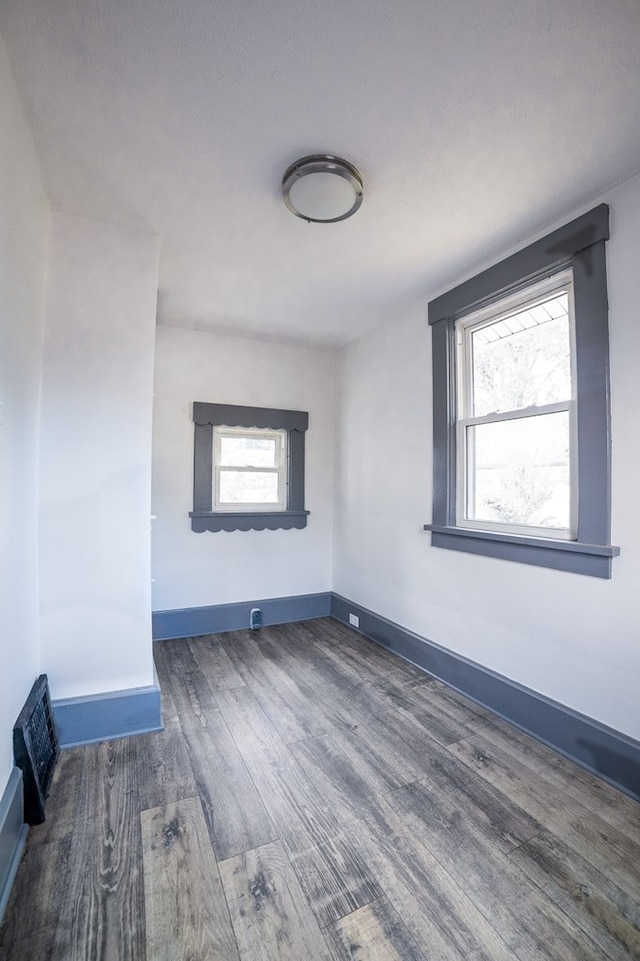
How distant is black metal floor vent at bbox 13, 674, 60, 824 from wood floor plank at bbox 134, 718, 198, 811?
344 mm

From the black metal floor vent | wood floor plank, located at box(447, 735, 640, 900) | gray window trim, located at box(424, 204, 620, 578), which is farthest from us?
gray window trim, located at box(424, 204, 620, 578)

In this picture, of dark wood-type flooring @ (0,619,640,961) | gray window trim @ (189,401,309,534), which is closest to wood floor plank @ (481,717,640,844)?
dark wood-type flooring @ (0,619,640,961)

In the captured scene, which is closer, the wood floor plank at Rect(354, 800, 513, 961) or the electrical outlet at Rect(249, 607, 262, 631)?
the wood floor plank at Rect(354, 800, 513, 961)

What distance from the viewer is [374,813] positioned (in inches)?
60.0

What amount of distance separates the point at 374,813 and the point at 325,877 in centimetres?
32

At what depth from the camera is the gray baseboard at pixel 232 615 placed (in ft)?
10.5

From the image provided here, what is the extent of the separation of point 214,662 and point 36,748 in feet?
4.38

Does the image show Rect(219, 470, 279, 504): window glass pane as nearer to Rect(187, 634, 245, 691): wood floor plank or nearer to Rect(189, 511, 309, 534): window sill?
Rect(189, 511, 309, 534): window sill

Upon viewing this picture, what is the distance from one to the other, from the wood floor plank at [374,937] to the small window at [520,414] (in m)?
1.62

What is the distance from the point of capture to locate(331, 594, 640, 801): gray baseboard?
1.66 m

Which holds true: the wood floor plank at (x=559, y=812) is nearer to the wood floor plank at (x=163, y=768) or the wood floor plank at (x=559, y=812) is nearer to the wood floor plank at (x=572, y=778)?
the wood floor plank at (x=572, y=778)

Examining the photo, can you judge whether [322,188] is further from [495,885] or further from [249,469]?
[495,885]

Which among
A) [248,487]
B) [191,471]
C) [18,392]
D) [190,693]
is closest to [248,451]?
Answer: [248,487]

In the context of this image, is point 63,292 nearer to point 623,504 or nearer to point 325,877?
point 325,877
